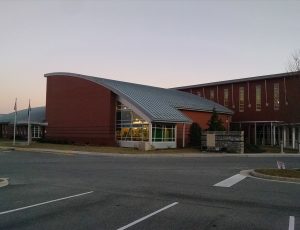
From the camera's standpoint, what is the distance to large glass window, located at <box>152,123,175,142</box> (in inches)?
1600

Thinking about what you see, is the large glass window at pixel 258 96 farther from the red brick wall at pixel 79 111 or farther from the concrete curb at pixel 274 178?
the concrete curb at pixel 274 178

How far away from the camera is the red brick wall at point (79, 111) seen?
43.2 meters

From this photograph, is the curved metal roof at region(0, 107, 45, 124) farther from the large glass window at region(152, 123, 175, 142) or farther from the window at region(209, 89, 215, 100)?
the window at region(209, 89, 215, 100)

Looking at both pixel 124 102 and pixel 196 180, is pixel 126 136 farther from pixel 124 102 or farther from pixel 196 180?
pixel 196 180

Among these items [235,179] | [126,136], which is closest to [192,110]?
[126,136]

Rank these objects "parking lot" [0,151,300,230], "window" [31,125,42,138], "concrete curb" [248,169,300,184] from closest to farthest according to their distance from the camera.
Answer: "parking lot" [0,151,300,230] < "concrete curb" [248,169,300,184] < "window" [31,125,42,138]

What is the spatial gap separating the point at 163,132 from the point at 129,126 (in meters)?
3.59

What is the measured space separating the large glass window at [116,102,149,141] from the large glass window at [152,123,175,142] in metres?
0.82

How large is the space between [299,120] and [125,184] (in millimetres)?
30728

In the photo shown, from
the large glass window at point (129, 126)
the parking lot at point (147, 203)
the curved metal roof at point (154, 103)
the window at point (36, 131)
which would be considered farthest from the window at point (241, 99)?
the parking lot at point (147, 203)

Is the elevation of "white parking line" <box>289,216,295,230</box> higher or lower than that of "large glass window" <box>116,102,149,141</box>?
lower

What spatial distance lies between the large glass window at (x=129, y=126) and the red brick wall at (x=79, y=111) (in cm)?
68

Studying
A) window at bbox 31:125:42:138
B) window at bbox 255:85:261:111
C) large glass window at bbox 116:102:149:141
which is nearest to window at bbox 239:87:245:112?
window at bbox 255:85:261:111

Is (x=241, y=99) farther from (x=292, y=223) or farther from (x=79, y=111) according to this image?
(x=292, y=223)
